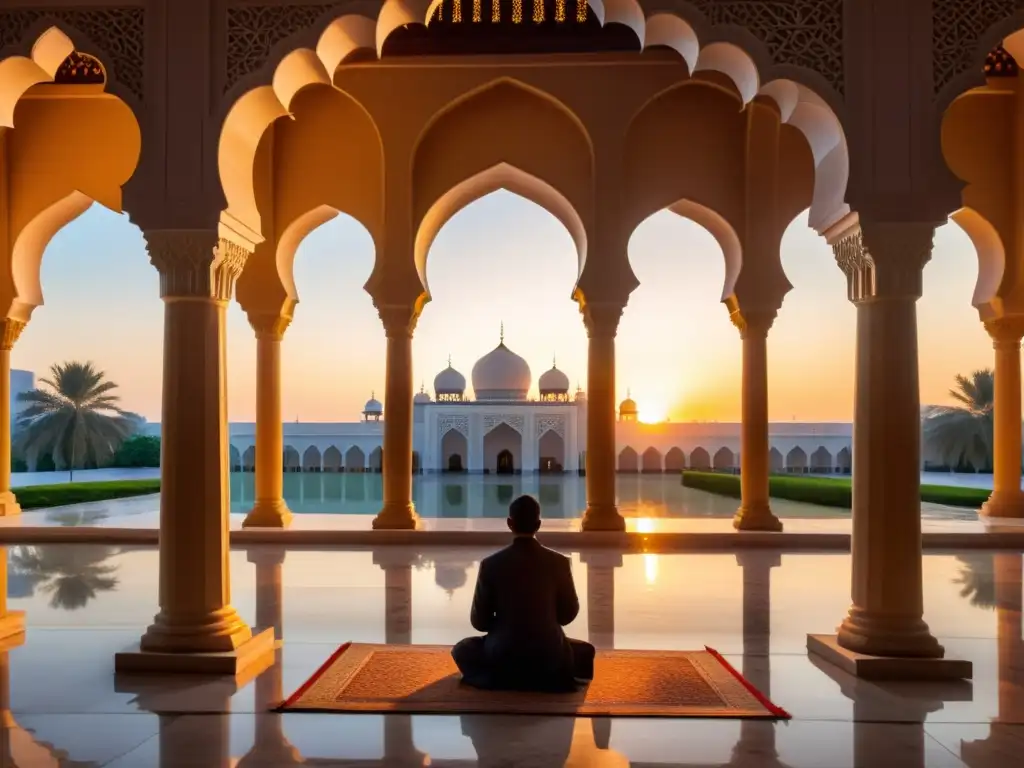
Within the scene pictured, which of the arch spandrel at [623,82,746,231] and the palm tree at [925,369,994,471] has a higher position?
the arch spandrel at [623,82,746,231]

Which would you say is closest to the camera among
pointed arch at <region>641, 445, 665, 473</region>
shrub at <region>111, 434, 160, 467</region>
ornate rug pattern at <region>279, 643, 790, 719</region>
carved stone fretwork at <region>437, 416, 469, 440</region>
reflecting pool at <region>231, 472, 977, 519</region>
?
ornate rug pattern at <region>279, 643, 790, 719</region>

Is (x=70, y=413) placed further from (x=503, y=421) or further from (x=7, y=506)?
(x=7, y=506)

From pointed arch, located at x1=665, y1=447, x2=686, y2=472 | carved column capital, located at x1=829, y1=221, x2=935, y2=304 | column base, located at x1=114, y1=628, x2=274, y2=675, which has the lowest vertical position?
pointed arch, located at x1=665, y1=447, x2=686, y2=472

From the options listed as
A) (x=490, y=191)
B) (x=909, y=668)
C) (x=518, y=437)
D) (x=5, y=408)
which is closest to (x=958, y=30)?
(x=909, y=668)

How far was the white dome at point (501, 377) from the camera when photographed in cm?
2933

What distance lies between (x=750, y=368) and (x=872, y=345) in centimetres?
531

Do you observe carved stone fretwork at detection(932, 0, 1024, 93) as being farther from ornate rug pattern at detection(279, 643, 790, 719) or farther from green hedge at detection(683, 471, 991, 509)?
green hedge at detection(683, 471, 991, 509)

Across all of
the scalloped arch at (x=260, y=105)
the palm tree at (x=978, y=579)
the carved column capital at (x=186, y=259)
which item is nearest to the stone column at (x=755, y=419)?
the palm tree at (x=978, y=579)

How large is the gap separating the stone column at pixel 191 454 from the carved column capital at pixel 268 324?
5.48 m

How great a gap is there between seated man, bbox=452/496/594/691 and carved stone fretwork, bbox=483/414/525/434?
81.2 ft

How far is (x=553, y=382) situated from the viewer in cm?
3170

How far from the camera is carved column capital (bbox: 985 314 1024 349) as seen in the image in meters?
10.5

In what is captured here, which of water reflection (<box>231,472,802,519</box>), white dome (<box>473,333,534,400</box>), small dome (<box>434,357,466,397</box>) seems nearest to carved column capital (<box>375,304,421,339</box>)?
water reflection (<box>231,472,802,519</box>)

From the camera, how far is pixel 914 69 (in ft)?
14.6
